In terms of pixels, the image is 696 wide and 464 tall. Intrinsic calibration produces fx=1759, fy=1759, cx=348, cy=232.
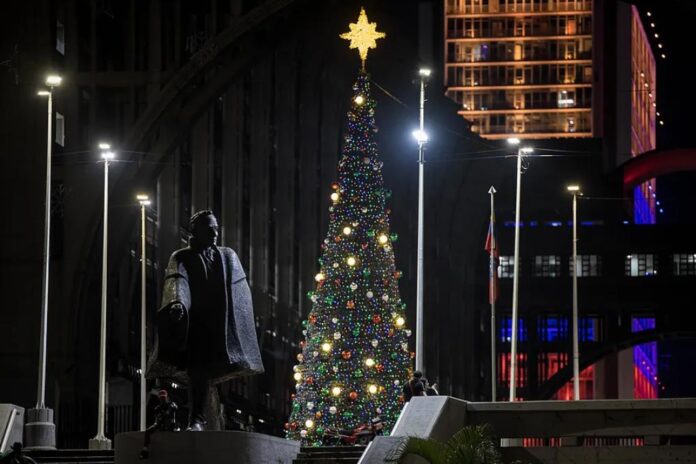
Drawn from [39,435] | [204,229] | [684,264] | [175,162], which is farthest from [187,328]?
[684,264]

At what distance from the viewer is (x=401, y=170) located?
90562mm

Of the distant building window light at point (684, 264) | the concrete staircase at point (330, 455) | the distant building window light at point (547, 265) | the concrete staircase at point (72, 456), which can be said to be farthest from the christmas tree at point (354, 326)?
the distant building window light at point (547, 265)

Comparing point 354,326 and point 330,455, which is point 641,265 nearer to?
point 354,326

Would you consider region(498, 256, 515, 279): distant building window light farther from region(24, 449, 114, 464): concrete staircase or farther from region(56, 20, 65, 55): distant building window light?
region(24, 449, 114, 464): concrete staircase

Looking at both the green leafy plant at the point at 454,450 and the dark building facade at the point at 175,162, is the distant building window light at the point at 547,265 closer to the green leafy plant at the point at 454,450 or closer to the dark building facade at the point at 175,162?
the dark building facade at the point at 175,162

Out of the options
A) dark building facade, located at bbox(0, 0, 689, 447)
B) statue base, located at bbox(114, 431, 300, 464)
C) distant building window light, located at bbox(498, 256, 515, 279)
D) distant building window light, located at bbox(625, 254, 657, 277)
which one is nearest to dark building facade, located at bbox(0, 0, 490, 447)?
dark building facade, located at bbox(0, 0, 689, 447)

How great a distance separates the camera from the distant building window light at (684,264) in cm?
11475

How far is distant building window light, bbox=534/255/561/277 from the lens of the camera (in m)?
119

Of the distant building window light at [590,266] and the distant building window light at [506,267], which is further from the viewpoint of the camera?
the distant building window light at [506,267]

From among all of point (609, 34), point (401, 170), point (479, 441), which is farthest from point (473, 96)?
point (479, 441)

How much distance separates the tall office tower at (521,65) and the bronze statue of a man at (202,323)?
161093 millimetres

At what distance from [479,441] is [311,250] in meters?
63.5

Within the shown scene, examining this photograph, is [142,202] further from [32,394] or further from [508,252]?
[508,252]

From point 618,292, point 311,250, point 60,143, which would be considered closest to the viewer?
point 60,143
